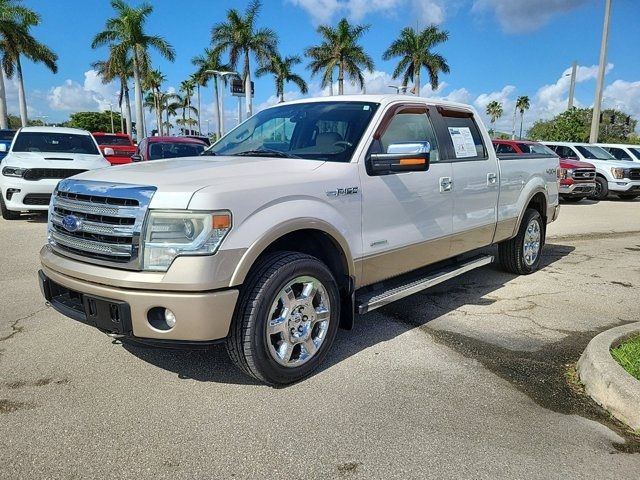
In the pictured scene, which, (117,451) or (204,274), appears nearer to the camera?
(117,451)

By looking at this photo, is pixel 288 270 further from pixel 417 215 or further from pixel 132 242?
pixel 417 215

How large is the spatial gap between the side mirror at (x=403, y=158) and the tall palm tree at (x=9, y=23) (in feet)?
124

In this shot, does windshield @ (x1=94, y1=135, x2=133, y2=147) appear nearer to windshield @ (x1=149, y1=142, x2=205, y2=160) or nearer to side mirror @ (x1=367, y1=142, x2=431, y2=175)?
windshield @ (x1=149, y1=142, x2=205, y2=160)

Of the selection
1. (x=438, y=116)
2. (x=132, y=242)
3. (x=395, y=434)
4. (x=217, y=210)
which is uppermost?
(x=438, y=116)

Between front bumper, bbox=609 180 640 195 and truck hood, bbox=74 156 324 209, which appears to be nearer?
truck hood, bbox=74 156 324 209

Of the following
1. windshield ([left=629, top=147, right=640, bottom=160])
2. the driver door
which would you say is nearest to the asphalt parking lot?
the driver door

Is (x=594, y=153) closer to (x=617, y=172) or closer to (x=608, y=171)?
(x=608, y=171)

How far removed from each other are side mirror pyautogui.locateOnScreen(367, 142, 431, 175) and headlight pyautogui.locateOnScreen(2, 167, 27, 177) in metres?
7.88

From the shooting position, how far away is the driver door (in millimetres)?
3863

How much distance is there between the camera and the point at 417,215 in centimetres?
428

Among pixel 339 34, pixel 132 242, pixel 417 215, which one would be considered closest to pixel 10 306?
pixel 132 242

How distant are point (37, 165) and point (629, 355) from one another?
9425 millimetres

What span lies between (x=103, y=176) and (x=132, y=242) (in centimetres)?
70

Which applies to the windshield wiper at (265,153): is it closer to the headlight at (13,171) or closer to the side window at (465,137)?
the side window at (465,137)
